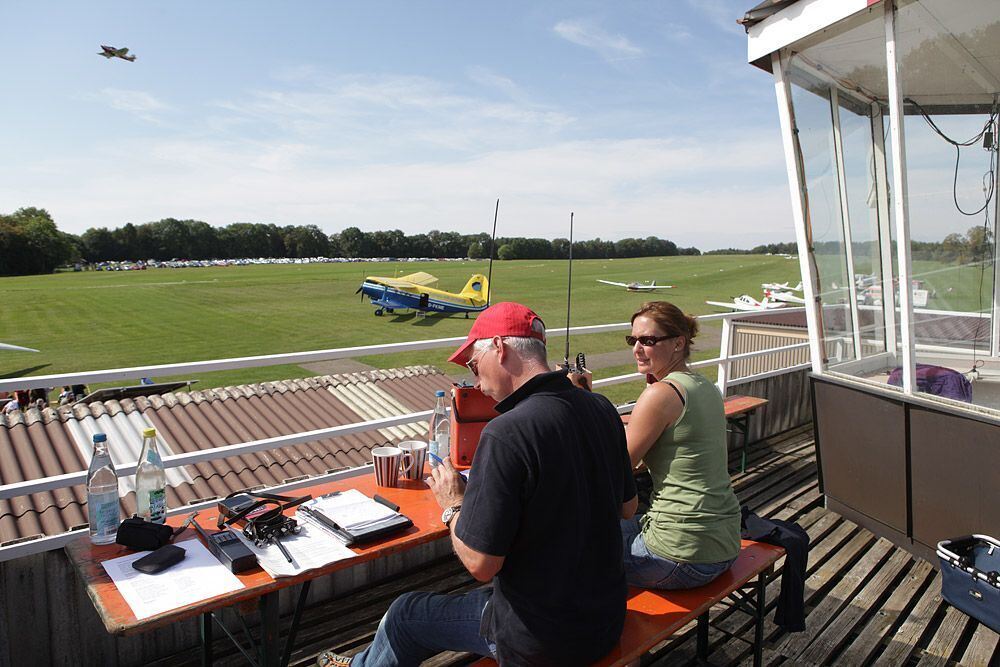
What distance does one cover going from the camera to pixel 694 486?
7.30 feet

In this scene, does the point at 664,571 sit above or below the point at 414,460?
below

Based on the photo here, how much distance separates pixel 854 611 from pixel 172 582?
3.13 meters

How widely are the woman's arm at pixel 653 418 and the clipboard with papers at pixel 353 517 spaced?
0.84 metres

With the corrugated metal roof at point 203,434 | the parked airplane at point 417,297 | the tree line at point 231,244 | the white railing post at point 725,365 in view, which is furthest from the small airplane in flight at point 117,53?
the tree line at point 231,244

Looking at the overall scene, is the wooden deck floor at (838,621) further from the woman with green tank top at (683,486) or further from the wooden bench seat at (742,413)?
the wooden bench seat at (742,413)

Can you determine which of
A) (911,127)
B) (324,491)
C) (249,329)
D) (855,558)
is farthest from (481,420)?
(249,329)

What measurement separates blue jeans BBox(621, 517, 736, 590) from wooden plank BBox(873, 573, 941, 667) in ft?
3.87

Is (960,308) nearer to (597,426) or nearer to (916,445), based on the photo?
(916,445)

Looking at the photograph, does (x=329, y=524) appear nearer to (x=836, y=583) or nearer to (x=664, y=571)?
(x=664, y=571)

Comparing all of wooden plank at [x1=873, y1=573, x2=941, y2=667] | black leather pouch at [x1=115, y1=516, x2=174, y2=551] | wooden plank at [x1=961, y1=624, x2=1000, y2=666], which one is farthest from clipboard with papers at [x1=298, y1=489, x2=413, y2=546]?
wooden plank at [x1=961, y1=624, x2=1000, y2=666]

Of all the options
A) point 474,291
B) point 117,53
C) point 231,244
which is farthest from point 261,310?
point 231,244

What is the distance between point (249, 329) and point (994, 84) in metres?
78.2

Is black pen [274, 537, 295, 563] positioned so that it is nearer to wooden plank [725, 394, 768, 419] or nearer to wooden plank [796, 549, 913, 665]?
wooden plank [796, 549, 913, 665]

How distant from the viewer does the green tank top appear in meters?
2.22
